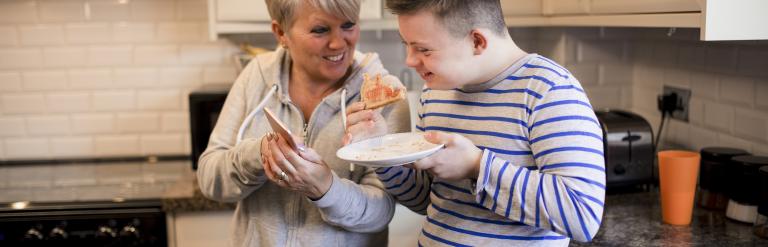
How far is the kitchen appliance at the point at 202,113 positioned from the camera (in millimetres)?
2592

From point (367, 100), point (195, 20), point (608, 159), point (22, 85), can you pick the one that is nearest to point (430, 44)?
point (367, 100)

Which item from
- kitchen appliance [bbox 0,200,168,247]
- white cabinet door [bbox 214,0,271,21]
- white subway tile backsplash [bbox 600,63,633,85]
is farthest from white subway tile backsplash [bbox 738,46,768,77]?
kitchen appliance [bbox 0,200,168,247]

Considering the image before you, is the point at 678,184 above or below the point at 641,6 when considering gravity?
below

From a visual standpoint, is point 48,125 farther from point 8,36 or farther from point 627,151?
point 627,151

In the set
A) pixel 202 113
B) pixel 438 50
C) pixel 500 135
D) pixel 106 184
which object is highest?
pixel 438 50

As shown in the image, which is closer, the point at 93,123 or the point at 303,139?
the point at 303,139

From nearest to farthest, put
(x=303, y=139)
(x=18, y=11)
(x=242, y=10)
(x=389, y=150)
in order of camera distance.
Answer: (x=389, y=150), (x=303, y=139), (x=242, y=10), (x=18, y=11)

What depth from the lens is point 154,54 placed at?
2941 mm

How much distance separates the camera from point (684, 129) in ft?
7.70

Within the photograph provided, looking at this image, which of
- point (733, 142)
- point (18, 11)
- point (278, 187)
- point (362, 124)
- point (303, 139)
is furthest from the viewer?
point (18, 11)

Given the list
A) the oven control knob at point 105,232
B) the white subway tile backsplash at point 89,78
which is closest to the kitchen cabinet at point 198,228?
the oven control knob at point 105,232

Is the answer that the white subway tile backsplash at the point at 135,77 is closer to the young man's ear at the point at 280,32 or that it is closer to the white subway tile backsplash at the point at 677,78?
the young man's ear at the point at 280,32

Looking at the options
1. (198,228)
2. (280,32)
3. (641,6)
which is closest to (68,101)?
(198,228)

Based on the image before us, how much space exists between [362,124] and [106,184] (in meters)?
1.51
